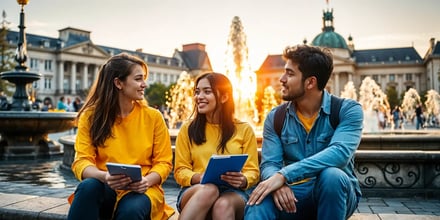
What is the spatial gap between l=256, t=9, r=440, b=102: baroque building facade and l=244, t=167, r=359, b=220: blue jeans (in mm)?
83995

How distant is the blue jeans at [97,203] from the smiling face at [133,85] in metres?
0.79

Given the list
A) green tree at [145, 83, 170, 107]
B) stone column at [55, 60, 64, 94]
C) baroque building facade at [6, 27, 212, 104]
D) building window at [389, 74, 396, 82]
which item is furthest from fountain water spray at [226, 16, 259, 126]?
building window at [389, 74, 396, 82]

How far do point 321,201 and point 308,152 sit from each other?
0.55m

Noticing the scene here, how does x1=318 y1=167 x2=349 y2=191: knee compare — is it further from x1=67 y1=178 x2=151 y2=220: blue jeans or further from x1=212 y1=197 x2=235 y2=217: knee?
x1=67 y1=178 x2=151 y2=220: blue jeans

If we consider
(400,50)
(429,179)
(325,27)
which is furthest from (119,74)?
(400,50)

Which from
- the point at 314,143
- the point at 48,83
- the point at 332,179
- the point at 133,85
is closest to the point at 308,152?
the point at 314,143

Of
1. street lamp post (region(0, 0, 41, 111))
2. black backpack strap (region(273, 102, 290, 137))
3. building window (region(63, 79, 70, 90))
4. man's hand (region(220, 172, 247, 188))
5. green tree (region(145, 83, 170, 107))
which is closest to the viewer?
man's hand (region(220, 172, 247, 188))

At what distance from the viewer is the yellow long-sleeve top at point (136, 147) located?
322 centimetres

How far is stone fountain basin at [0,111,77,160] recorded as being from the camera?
9.64m

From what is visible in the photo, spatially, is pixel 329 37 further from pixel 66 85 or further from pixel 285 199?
pixel 285 199

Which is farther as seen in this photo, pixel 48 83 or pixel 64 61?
pixel 64 61

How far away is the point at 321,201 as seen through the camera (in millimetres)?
2602

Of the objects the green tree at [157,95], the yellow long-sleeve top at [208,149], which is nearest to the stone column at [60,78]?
the green tree at [157,95]

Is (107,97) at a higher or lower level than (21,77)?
lower
